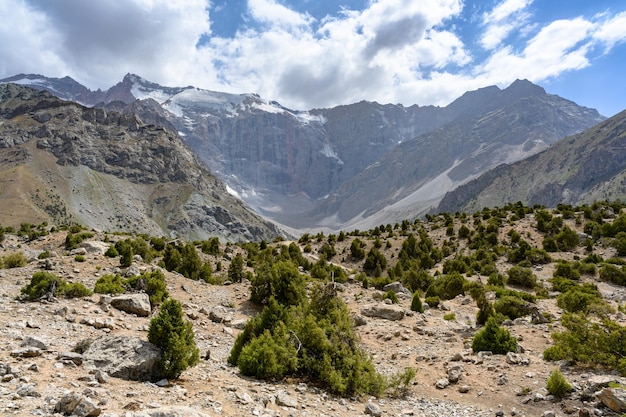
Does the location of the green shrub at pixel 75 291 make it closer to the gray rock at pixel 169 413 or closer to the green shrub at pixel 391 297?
the gray rock at pixel 169 413

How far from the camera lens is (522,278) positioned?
34.5 meters

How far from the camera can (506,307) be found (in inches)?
907

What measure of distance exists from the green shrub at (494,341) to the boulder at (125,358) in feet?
42.8

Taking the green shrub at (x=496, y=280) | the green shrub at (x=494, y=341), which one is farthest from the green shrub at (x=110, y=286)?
→ the green shrub at (x=496, y=280)

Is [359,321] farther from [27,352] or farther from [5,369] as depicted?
[5,369]

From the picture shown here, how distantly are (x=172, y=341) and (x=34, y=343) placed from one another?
12.8 feet

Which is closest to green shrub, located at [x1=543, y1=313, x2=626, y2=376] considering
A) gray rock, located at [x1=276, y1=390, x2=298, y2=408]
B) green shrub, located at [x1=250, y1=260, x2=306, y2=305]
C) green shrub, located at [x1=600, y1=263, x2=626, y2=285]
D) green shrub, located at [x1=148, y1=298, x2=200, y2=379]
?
gray rock, located at [x1=276, y1=390, x2=298, y2=408]

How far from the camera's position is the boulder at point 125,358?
34.4 feet

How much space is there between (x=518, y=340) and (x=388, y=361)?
617 centimetres

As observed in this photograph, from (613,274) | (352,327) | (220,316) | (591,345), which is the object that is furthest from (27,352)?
(613,274)

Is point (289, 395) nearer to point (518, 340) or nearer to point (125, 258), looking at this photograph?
point (518, 340)

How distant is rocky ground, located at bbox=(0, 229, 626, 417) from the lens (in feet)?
29.0

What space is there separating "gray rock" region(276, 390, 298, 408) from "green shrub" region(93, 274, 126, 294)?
1278 centimetres

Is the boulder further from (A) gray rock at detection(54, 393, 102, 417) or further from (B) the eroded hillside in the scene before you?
(A) gray rock at detection(54, 393, 102, 417)
